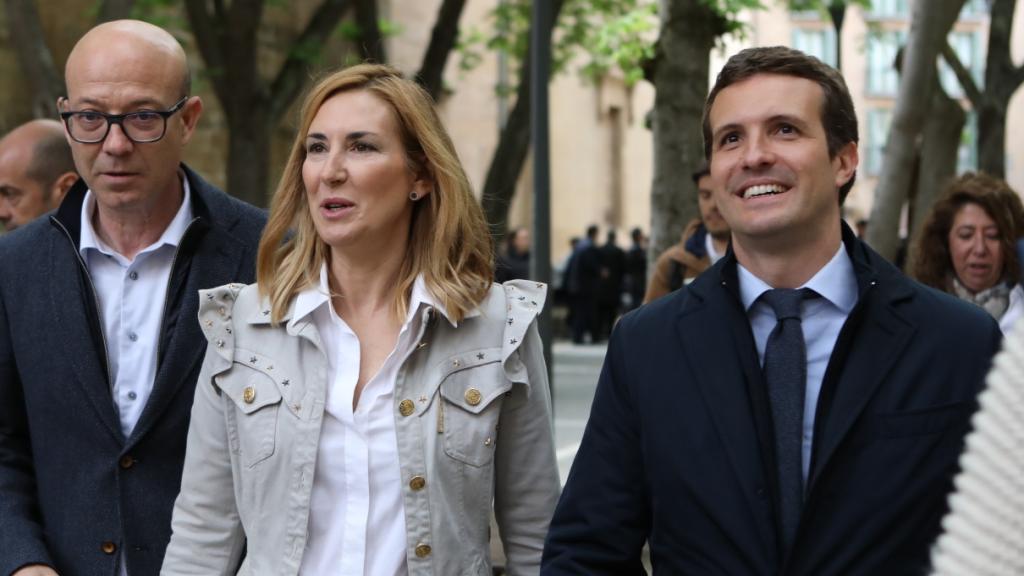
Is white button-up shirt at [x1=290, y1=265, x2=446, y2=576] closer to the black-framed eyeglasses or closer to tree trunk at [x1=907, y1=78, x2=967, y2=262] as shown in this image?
the black-framed eyeglasses

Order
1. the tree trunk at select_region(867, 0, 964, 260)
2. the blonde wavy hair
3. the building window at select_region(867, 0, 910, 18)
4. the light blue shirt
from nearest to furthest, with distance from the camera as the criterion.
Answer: the light blue shirt → the blonde wavy hair → the tree trunk at select_region(867, 0, 964, 260) → the building window at select_region(867, 0, 910, 18)

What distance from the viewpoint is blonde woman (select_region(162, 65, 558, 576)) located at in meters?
2.91

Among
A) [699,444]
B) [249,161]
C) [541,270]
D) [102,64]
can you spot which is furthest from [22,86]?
[699,444]

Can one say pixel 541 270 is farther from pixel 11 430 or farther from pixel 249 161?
pixel 249 161

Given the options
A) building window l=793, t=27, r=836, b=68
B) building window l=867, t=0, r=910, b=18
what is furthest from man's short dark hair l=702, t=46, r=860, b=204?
building window l=867, t=0, r=910, b=18

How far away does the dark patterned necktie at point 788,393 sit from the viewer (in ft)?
8.25

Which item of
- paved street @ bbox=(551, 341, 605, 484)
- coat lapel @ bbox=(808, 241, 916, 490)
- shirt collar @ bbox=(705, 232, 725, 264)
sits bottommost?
paved street @ bbox=(551, 341, 605, 484)

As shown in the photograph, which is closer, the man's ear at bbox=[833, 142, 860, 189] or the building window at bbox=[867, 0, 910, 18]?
the man's ear at bbox=[833, 142, 860, 189]

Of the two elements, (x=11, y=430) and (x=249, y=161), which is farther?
(x=249, y=161)

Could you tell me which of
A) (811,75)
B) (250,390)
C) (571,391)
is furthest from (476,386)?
(571,391)

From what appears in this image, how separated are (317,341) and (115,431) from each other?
2.20ft

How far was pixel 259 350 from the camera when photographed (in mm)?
3096

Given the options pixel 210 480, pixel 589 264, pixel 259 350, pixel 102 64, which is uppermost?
pixel 102 64

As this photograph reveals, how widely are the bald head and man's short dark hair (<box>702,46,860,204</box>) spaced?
1474 mm
